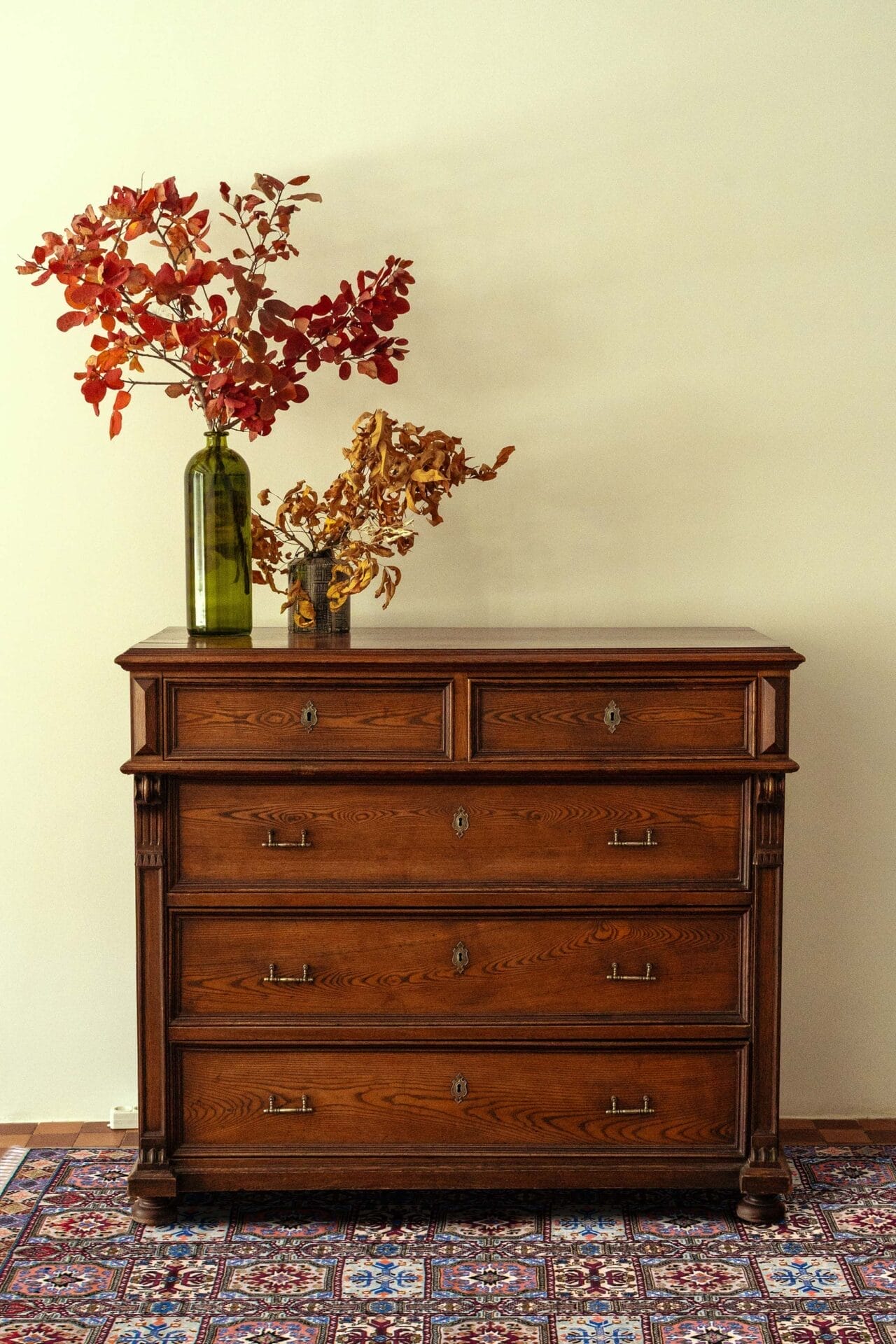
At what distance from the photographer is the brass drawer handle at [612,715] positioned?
239cm

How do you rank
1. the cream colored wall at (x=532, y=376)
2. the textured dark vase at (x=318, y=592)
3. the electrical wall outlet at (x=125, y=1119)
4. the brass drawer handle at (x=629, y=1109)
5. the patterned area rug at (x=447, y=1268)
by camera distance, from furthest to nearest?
the electrical wall outlet at (x=125, y=1119) → the cream colored wall at (x=532, y=376) → the textured dark vase at (x=318, y=592) → the brass drawer handle at (x=629, y=1109) → the patterned area rug at (x=447, y=1268)

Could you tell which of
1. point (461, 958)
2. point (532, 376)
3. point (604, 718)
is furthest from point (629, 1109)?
point (532, 376)

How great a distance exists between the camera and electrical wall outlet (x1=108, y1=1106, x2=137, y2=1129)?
2918 millimetres

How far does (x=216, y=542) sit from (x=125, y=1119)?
1300mm

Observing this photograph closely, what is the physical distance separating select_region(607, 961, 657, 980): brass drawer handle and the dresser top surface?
0.56m

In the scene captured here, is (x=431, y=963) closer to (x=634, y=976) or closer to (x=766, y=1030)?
(x=634, y=976)

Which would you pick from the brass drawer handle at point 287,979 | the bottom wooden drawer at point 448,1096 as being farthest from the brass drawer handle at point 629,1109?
the brass drawer handle at point 287,979

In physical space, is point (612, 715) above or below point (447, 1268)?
above

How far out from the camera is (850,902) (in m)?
Result: 2.99

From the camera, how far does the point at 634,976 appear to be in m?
2.46

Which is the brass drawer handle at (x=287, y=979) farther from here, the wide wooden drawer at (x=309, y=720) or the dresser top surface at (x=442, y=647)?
the dresser top surface at (x=442, y=647)

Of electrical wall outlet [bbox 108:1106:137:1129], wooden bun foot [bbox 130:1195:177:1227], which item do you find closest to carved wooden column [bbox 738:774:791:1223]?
wooden bun foot [bbox 130:1195:177:1227]

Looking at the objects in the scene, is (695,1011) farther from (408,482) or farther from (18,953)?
(18,953)

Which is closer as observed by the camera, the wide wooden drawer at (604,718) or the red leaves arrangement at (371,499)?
the wide wooden drawer at (604,718)
